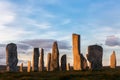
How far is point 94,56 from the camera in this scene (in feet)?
205

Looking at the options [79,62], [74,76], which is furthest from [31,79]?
[79,62]

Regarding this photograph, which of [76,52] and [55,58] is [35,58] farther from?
[76,52]

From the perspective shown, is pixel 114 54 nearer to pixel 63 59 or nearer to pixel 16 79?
pixel 63 59

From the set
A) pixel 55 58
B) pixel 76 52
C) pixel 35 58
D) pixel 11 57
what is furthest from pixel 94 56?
pixel 35 58

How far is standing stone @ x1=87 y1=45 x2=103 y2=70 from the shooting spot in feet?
204

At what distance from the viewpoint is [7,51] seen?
68.8 metres

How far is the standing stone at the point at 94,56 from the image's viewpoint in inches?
2447

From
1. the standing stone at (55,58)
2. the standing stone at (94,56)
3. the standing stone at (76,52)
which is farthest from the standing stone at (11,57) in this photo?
the standing stone at (94,56)

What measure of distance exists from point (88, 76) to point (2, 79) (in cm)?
1056

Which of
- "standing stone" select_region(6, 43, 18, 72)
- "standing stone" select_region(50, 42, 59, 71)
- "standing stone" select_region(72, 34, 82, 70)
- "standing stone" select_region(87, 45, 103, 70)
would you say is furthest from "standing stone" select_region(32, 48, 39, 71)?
"standing stone" select_region(87, 45, 103, 70)

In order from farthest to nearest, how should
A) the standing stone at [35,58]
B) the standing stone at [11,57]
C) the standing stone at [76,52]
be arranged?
the standing stone at [35,58], the standing stone at [11,57], the standing stone at [76,52]

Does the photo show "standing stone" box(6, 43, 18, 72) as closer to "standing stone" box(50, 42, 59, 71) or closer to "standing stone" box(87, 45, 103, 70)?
"standing stone" box(50, 42, 59, 71)

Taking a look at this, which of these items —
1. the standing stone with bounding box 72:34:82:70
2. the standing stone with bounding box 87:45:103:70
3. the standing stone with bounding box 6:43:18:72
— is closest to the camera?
the standing stone with bounding box 87:45:103:70

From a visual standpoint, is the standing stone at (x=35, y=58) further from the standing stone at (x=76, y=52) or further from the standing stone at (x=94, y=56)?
the standing stone at (x=94, y=56)
